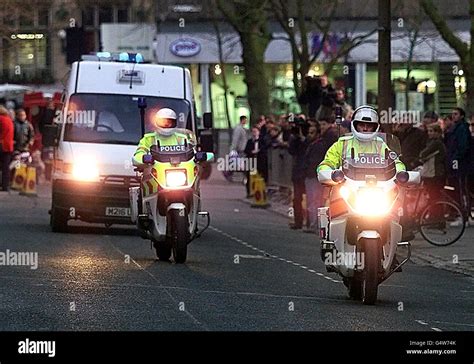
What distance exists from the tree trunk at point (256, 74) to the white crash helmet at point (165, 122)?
24.3 meters

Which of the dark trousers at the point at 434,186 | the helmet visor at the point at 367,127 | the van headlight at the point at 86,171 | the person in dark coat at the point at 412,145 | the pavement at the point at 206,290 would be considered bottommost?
the pavement at the point at 206,290

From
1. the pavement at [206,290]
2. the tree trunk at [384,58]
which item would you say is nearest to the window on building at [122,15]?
the tree trunk at [384,58]

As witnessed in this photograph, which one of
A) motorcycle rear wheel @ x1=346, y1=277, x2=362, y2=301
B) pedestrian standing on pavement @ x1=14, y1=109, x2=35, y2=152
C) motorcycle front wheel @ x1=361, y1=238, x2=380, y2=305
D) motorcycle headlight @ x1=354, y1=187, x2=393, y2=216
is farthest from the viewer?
pedestrian standing on pavement @ x1=14, y1=109, x2=35, y2=152

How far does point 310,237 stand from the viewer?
78.4ft

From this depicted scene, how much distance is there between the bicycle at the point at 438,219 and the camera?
21.4m

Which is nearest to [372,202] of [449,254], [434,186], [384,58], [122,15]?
[449,254]

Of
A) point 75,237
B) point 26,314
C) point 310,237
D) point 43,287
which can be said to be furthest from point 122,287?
point 310,237

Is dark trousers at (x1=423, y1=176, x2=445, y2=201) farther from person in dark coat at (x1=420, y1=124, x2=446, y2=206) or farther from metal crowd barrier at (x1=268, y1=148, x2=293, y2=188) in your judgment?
metal crowd barrier at (x1=268, y1=148, x2=293, y2=188)

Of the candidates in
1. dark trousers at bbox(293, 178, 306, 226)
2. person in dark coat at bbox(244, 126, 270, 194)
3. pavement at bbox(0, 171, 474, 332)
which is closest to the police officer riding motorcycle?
pavement at bbox(0, 171, 474, 332)

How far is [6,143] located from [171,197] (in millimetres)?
16989

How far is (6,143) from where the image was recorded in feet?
111

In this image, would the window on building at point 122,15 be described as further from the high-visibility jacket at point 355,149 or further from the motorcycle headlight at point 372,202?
the motorcycle headlight at point 372,202

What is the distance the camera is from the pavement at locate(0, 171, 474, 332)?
480 inches

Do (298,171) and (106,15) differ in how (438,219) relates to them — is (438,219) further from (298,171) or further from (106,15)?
(106,15)
